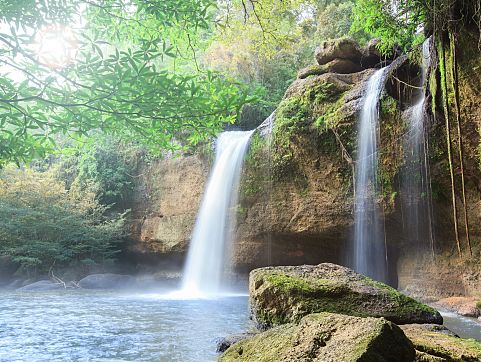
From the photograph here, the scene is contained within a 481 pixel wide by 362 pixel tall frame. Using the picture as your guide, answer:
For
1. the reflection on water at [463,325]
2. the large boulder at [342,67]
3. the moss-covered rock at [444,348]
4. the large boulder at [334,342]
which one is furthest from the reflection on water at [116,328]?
the large boulder at [342,67]

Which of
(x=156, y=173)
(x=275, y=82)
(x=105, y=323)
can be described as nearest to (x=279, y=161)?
(x=156, y=173)

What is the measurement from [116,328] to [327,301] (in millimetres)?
3217

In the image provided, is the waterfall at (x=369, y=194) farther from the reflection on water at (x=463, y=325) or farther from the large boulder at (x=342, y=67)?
the reflection on water at (x=463, y=325)

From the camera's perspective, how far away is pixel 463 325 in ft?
22.6

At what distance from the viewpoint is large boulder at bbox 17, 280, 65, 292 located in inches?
529

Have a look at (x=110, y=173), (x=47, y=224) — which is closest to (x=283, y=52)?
(x=110, y=173)

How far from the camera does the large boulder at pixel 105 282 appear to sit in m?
14.5

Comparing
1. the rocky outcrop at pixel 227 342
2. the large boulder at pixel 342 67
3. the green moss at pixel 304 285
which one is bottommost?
the rocky outcrop at pixel 227 342

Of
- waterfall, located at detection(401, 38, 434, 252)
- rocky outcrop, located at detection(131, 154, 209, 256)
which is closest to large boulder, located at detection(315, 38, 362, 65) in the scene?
waterfall, located at detection(401, 38, 434, 252)

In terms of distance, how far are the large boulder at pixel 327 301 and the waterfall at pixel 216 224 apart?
7.25 meters

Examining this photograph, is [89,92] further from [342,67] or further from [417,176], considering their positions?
[342,67]

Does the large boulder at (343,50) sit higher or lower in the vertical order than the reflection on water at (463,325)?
higher

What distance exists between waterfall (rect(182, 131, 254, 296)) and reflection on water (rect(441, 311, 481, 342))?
6.72 metres

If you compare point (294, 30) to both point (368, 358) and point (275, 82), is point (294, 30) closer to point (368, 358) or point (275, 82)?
point (275, 82)
